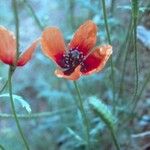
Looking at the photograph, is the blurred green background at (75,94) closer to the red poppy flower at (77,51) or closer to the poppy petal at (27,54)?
the red poppy flower at (77,51)

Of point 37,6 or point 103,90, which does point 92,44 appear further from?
point 37,6

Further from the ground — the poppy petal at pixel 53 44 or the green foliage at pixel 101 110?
the poppy petal at pixel 53 44

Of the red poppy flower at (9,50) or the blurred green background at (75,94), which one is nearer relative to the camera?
the red poppy flower at (9,50)

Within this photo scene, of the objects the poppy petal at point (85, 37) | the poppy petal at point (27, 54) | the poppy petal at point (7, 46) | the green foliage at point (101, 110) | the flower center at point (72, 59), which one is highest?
the poppy petal at point (7, 46)

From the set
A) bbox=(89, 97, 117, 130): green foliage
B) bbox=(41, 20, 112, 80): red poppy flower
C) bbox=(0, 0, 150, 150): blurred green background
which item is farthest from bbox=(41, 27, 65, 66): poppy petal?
bbox=(0, 0, 150, 150): blurred green background

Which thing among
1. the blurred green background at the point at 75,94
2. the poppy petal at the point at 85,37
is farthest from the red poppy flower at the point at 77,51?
the blurred green background at the point at 75,94

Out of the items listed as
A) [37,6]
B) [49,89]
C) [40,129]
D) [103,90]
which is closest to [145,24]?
[103,90]

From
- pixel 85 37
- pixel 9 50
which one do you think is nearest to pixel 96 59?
pixel 85 37
